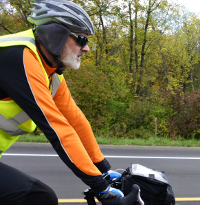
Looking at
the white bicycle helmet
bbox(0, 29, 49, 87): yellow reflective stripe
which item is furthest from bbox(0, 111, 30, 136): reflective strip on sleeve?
the white bicycle helmet

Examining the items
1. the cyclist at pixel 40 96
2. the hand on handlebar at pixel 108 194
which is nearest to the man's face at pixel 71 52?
the cyclist at pixel 40 96

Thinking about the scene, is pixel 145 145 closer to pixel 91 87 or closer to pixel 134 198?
pixel 91 87

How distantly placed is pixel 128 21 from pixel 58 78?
1644 centimetres

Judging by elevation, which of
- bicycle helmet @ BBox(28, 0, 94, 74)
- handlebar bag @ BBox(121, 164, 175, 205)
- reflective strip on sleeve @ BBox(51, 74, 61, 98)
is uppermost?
bicycle helmet @ BBox(28, 0, 94, 74)

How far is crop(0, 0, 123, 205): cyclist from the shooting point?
138 centimetres

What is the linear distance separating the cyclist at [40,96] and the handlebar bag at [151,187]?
236 mm

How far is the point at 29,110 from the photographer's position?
138 cm

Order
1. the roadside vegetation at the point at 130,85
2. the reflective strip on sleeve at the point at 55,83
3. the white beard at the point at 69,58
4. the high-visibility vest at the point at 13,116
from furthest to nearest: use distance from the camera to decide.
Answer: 1. the roadside vegetation at the point at 130,85
2. the reflective strip on sleeve at the point at 55,83
3. the white beard at the point at 69,58
4. the high-visibility vest at the point at 13,116

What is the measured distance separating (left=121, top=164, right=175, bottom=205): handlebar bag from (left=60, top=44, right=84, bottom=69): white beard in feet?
3.09

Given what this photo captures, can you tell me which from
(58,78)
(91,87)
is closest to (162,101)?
(91,87)

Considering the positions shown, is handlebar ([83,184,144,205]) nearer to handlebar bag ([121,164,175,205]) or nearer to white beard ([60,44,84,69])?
handlebar bag ([121,164,175,205])

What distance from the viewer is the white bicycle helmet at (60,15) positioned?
62.3 inches

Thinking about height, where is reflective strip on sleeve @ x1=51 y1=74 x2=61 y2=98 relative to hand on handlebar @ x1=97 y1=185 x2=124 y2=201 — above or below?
above

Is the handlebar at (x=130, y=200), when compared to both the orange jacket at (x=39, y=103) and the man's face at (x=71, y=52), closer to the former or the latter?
the orange jacket at (x=39, y=103)
